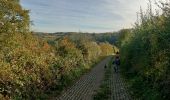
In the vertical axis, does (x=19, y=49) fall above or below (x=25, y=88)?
above

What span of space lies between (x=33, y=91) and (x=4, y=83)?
246cm

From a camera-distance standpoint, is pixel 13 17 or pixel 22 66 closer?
pixel 22 66

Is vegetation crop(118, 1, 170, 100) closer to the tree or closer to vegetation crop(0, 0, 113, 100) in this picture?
vegetation crop(0, 0, 113, 100)

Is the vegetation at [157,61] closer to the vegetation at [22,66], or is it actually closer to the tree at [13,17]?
the vegetation at [22,66]

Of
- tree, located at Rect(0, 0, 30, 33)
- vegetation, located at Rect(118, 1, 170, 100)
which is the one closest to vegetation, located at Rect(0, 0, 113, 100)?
tree, located at Rect(0, 0, 30, 33)

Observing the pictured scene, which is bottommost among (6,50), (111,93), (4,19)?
(111,93)

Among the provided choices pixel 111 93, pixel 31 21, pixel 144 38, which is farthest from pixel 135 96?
pixel 31 21

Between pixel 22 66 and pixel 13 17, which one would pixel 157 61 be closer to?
pixel 22 66

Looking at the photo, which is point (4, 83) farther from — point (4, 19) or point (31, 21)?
point (31, 21)

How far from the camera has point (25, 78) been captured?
48.9ft

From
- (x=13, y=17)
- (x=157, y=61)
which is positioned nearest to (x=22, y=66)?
(x=13, y=17)

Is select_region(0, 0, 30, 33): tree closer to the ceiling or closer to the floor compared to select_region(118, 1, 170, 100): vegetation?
closer to the ceiling

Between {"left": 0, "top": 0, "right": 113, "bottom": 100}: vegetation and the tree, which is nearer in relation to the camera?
{"left": 0, "top": 0, "right": 113, "bottom": 100}: vegetation

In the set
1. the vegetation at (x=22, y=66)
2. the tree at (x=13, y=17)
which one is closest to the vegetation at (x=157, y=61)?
the vegetation at (x=22, y=66)
